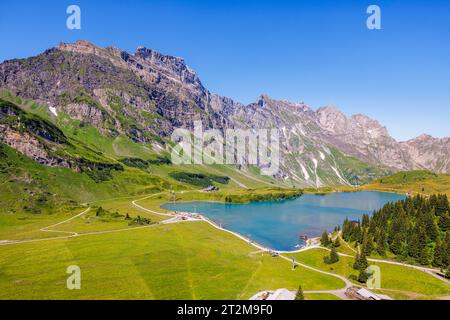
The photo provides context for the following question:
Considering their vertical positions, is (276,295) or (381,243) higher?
(276,295)

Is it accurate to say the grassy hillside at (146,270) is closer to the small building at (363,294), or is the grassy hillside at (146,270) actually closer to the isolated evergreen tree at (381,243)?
the small building at (363,294)

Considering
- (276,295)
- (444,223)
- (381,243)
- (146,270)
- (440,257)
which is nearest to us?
(276,295)

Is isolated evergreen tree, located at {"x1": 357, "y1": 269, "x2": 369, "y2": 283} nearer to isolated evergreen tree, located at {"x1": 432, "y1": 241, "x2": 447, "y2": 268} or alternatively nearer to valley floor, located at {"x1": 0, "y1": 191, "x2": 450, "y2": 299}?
valley floor, located at {"x1": 0, "y1": 191, "x2": 450, "y2": 299}

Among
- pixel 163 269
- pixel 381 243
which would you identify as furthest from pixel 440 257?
pixel 163 269

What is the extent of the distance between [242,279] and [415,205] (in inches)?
4409

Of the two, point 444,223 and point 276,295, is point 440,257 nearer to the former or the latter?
point 444,223

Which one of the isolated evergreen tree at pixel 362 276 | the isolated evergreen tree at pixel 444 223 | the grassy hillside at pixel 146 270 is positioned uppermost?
the isolated evergreen tree at pixel 444 223

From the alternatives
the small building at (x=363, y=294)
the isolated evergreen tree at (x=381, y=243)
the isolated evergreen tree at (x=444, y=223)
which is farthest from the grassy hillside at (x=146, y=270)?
the isolated evergreen tree at (x=444, y=223)
